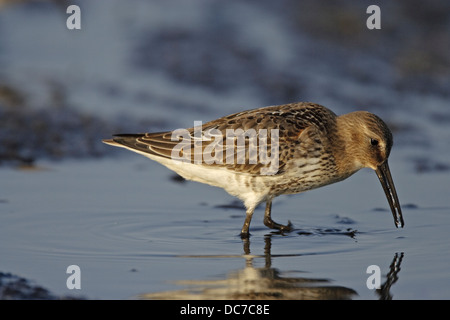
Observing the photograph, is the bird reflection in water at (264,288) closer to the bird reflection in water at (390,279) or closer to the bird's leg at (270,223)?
the bird reflection in water at (390,279)

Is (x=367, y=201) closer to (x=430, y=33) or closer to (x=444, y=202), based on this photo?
(x=444, y=202)

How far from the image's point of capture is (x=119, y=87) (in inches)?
523

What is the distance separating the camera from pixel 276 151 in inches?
303

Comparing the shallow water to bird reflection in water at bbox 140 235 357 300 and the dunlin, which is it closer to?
bird reflection in water at bbox 140 235 357 300

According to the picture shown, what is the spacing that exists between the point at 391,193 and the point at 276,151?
128 centimetres

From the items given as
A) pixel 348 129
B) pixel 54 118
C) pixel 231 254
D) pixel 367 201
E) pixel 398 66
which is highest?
pixel 398 66

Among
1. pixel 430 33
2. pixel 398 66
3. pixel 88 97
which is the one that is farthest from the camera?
pixel 430 33

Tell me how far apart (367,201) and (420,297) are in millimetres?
2860

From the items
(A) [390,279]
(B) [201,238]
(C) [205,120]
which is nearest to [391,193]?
(A) [390,279]

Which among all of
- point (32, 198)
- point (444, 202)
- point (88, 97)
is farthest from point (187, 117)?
point (444, 202)

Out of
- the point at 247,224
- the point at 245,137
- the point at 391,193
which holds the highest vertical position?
the point at 245,137

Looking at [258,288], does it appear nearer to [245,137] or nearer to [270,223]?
[270,223]

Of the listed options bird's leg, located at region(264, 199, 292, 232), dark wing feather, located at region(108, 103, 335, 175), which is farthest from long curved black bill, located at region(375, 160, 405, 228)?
bird's leg, located at region(264, 199, 292, 232)
